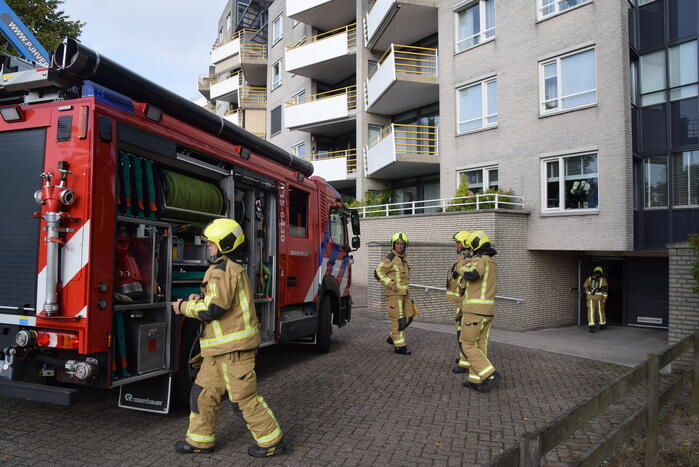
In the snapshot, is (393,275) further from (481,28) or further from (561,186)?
(481,28)

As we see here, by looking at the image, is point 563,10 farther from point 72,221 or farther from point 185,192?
point 72,221

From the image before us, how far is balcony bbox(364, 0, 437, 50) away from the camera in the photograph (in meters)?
18.1

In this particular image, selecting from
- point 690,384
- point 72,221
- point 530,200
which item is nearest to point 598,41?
point 530,200

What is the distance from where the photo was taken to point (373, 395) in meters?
5.75

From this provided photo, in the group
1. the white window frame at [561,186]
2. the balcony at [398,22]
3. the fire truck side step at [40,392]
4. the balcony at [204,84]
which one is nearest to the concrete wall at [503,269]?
the white window frame at [561,186]

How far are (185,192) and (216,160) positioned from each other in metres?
0.66

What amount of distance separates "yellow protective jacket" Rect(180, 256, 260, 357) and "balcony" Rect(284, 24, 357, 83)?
20235 millimetres

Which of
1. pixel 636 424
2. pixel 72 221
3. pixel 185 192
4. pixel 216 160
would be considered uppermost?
pixel 216 160

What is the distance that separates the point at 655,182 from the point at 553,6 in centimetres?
585

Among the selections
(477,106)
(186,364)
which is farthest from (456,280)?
(477,106)

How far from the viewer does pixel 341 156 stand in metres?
23.3

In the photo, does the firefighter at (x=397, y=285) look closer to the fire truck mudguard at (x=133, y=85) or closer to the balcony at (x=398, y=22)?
the fire truck mudguard at (x=133, y=85)

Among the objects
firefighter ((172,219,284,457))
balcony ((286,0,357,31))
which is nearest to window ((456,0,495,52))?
balcony ((286,0,357,31))

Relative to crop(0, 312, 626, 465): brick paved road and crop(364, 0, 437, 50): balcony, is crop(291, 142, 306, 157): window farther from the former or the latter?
crop(0, 312, 626, 465): brick paved road
